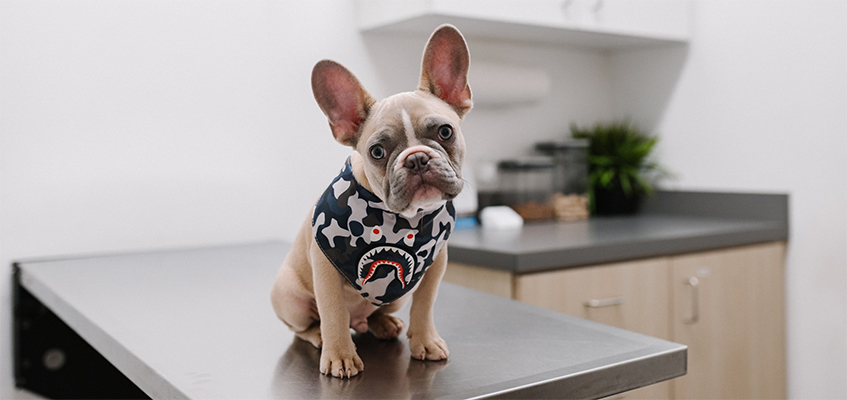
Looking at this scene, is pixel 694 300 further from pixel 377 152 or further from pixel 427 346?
pixel 377 152

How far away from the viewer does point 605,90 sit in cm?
272

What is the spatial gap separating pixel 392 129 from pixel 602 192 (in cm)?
196

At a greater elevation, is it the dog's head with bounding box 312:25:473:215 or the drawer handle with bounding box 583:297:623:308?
the dog's head with bounding box 312:25:473:215

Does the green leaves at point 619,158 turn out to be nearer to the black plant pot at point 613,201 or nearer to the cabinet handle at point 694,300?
the black plant pot at point 613,201

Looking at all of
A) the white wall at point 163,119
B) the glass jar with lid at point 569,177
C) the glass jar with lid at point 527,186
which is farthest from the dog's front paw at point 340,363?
the glass jar with lid at point 569,177

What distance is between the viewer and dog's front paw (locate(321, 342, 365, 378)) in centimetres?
78

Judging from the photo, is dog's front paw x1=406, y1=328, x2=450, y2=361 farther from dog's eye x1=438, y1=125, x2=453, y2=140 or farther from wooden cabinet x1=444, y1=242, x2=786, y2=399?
wooden cabinet x1=444, y1=242, x2=786, y2=399

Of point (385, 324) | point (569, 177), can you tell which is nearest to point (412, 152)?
point (385, 324)

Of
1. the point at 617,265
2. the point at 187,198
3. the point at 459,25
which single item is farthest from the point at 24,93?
the point at 617,265

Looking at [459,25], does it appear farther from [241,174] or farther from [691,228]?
[691,228]

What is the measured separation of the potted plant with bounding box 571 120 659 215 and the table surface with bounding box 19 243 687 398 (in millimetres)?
1339

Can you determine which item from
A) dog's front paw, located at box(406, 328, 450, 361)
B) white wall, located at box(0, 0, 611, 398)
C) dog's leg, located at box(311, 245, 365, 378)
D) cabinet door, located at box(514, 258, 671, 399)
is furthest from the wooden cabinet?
dog's leg, located at box(311, 245, 365, 378)

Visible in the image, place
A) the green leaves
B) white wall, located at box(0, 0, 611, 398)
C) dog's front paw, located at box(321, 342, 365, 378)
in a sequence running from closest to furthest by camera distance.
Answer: dog's front paw, located at box(321, 342, 365, 378) → white wall, located at box(0, 0, 611, 398) → the green leaves

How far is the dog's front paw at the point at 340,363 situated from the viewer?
2.54 feet
